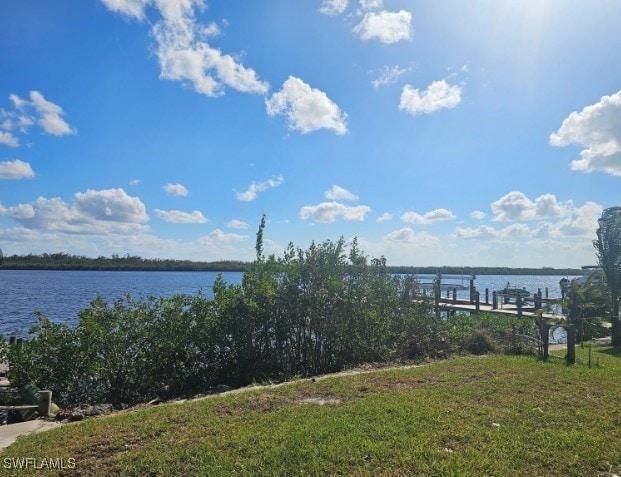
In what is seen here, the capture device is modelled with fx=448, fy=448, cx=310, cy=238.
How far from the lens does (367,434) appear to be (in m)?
5.14

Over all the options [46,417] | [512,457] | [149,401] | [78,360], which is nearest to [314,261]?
[149,401]

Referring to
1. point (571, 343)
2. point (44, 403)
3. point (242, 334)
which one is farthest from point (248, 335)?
point (571, 343)

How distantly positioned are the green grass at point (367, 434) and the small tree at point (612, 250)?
10256mm

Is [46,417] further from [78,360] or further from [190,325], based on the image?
[190,325]

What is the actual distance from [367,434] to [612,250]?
1549cm

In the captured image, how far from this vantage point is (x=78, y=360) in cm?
905

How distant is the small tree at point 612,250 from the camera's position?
16.3 metres

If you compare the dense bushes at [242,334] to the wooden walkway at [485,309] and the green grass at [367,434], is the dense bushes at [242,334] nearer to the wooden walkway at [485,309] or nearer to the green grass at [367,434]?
the green grass at [367,434]

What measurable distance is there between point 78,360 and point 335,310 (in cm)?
592

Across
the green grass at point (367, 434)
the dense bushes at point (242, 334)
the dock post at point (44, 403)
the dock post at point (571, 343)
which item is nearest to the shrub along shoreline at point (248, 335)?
the dense bushes at point (242, 334)

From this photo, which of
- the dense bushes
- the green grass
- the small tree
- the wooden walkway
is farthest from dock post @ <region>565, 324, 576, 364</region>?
the wooden walkway

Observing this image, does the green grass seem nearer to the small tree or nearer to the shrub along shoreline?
the shrub along shoreline

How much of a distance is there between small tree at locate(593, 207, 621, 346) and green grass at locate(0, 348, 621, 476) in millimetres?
10256

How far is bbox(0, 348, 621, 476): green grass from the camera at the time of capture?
14.5 ft
